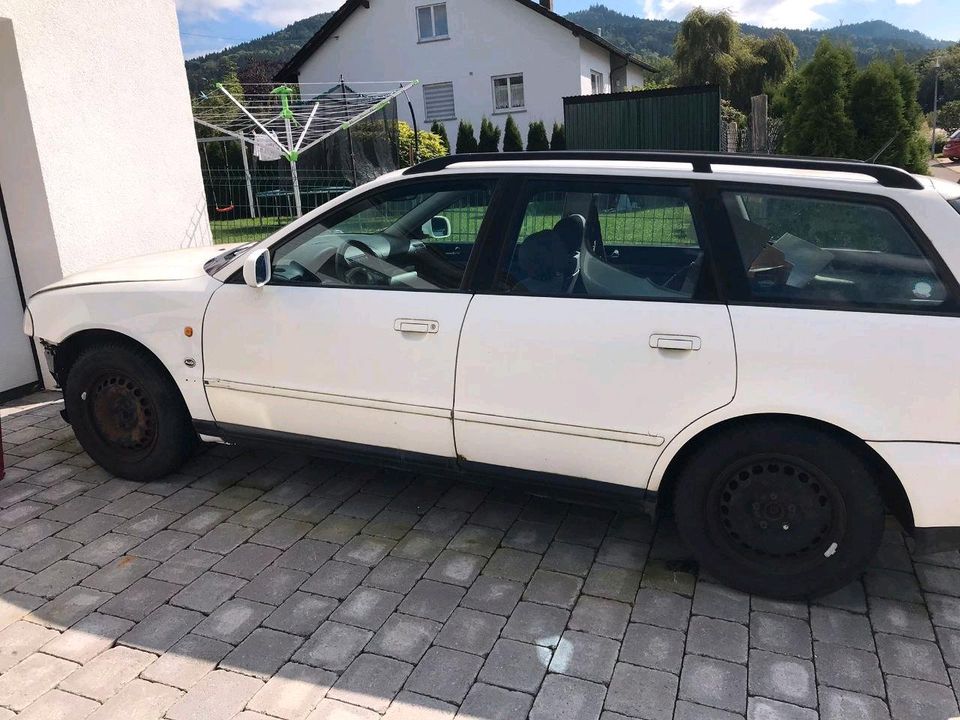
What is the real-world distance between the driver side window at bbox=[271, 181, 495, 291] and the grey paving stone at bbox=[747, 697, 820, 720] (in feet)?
7.04

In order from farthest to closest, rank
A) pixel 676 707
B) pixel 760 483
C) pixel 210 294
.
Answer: pixel 210 294 < pixel 760 483 < pixel 676 707

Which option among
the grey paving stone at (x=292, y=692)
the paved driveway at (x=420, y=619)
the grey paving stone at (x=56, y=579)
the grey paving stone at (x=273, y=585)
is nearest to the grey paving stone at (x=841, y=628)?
the paved driveway at (x=420, y=619)

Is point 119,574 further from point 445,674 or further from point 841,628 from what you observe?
point 841,628

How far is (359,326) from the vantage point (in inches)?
137

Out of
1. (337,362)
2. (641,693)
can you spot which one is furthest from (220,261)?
(641,693)

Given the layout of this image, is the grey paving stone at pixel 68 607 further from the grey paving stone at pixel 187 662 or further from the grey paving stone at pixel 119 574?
the grey paving stone at pixel 187 662


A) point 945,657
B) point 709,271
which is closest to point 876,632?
point 945,657

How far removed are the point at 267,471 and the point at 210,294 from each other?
3.97 feet

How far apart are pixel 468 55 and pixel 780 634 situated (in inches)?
1192

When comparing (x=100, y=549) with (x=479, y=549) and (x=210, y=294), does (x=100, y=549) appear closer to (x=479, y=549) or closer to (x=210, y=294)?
(x=210, y=294)

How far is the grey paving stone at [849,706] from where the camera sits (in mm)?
2506

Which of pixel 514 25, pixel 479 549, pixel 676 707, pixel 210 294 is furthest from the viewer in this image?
pixel 514 25

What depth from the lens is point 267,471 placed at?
450 centimetres

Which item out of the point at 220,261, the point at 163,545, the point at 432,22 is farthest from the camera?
the point at 432,22
